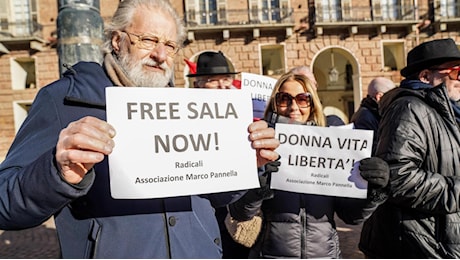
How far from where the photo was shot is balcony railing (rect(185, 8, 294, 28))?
58.9 feet

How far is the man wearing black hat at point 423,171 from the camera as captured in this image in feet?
6.59

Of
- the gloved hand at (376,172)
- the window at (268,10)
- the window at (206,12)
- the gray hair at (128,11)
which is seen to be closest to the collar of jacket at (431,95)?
the gloved hand at (376,172)

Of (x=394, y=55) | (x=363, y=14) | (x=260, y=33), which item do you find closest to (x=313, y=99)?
(x=260, y=33)

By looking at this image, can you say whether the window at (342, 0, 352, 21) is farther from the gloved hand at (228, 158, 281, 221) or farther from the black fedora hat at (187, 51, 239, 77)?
the gloved hand at (228, 158, 281, 221)

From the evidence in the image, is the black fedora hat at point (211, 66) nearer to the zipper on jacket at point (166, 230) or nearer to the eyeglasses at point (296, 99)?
the eyeglasses at point (296, 99)

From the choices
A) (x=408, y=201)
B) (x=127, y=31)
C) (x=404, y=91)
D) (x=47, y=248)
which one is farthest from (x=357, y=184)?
(x=47, y=248)

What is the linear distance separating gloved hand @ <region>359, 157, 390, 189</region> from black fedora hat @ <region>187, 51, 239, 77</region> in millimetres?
2024

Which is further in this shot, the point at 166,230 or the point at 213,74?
the point at 213,74

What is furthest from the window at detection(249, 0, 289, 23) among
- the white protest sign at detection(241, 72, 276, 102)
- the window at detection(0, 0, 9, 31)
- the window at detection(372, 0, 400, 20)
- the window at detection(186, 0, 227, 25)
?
the white protest sign at detection(241, 72, 276, 102)

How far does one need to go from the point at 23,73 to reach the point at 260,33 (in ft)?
38.7

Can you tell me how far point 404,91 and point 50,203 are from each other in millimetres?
1922

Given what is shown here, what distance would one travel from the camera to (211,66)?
150 inches

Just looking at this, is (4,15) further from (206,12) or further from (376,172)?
(376,172)

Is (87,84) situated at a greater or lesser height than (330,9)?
lesser
